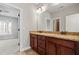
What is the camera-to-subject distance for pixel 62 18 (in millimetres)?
2002

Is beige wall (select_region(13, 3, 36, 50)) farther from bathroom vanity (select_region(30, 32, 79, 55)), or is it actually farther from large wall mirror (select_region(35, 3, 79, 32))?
bathroom vanity (select_region(30, 32, 79, 55))

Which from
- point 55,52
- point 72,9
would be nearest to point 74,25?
Result: point 72,9

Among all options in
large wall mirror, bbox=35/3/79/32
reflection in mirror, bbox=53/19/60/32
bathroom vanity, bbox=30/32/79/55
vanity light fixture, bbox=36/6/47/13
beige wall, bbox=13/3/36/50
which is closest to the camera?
bathroom vanity, bbox=30/32/79/55

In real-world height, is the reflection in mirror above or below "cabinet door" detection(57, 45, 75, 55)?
above

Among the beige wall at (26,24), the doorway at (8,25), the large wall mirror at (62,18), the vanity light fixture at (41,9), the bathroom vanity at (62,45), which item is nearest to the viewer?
the bathroom vanity at (62,45)

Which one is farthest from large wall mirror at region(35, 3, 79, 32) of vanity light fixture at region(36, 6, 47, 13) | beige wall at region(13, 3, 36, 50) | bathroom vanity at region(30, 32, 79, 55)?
beige wall at region(13, 3, 36, 50)

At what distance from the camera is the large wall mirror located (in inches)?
70.9

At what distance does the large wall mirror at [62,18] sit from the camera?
1.80 m

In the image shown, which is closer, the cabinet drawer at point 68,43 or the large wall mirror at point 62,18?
the cabinet drawer at point 68,43

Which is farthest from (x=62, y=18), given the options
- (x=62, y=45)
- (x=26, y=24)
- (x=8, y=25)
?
(x=8, y=25)

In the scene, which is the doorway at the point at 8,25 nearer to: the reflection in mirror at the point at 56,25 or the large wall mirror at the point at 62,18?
the large wall mirror at the point at 62,18

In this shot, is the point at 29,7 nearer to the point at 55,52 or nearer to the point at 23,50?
the point at 23,50

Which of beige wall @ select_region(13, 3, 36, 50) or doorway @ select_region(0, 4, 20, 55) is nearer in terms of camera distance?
doorway @ select_region(0, 4, 20, 55)

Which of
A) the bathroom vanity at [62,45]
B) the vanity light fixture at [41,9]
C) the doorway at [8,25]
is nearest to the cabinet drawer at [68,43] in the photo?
the bathroom vanity at [62,45]
